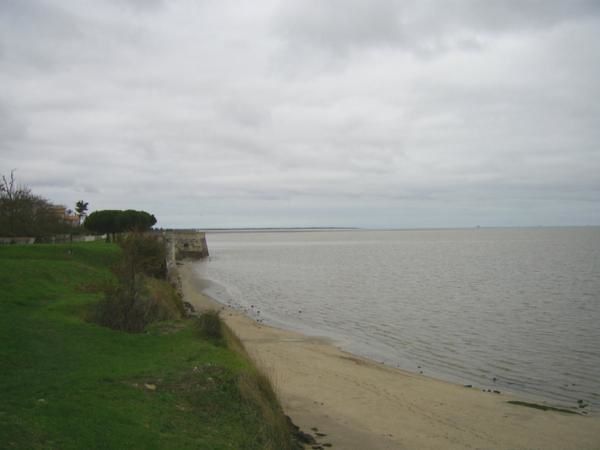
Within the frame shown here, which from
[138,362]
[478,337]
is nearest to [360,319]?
[478,337]

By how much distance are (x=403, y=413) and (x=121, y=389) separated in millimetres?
7891

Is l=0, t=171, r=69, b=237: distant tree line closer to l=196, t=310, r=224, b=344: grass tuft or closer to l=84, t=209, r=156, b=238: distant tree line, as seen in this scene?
l=84, t=209, r=156, b=238: distant tree line

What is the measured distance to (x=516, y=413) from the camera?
13.8 m

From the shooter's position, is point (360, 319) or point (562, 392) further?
point (360, 319)

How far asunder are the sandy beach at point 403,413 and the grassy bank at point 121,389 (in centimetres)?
235

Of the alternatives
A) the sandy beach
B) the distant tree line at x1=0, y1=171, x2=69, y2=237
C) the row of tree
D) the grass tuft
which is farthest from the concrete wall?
the grass tuft

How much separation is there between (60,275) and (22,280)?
3.08 metres

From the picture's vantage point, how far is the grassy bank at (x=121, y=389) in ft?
22.8

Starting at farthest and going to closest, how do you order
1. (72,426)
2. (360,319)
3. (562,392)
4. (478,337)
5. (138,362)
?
(360,319) < (478,337) < (562,392) < (138,362) < (72,426)

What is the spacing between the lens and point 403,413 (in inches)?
530

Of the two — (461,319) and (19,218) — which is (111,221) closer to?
(19,218)

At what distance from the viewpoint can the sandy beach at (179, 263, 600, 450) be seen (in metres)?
11.7

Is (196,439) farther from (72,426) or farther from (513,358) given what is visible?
(513,358)

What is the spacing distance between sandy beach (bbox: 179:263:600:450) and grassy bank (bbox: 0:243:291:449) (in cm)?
235
